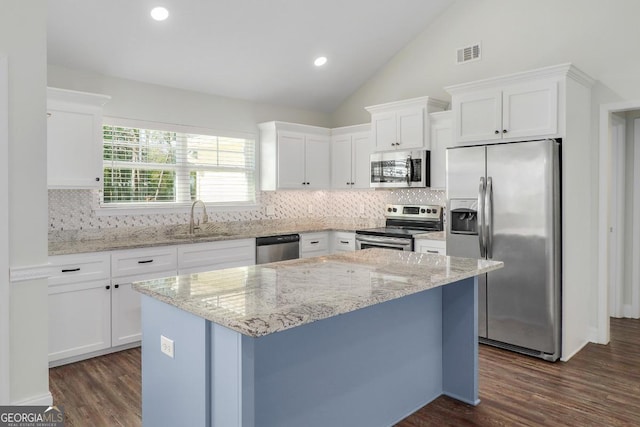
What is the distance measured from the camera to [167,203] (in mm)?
5016

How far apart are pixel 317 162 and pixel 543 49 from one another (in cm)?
292

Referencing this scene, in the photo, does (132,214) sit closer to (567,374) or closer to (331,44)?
(331,44)

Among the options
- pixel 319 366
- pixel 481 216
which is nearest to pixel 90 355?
pixel 319 366

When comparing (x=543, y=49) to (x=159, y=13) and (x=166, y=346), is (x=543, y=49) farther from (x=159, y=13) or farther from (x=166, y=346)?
(x=166, y=346)

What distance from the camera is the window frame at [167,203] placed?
4516mm

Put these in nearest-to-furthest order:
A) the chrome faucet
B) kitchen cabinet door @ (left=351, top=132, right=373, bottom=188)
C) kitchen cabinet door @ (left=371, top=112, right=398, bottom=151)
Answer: the chrome faucet → kitchen cabinet door @ (left=371, top=112, right=398, bottom=151) → kitchen cabinet door @ (left=351, top=132, right=373, bottom=188)

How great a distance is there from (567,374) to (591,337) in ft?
3.27

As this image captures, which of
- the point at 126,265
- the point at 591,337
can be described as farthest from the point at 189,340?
the point at 591,337

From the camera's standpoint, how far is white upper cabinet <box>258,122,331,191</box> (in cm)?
566

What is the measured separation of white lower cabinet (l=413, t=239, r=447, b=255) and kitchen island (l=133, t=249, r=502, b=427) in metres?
1.45

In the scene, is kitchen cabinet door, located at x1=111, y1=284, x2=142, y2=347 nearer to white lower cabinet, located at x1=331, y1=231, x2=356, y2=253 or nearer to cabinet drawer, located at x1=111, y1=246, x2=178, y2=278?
cabinet drawer, located at x1=111, y1=246, x2=178, y2=278

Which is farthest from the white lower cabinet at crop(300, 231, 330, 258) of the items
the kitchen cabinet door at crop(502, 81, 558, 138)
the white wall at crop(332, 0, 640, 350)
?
the kitchen cabinet door at crop(502, 81, 558, 138)

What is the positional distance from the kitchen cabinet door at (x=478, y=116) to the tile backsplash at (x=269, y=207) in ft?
3.98

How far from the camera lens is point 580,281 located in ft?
13.6
